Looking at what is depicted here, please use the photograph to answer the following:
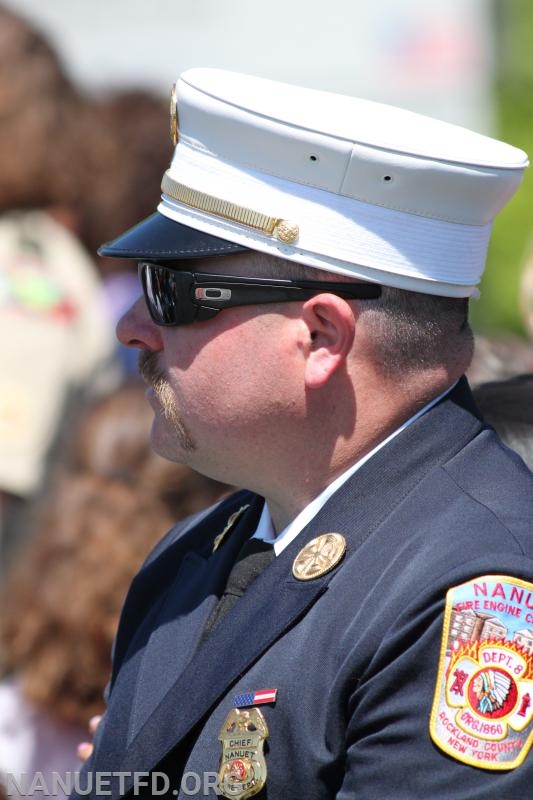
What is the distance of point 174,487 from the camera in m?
3.11

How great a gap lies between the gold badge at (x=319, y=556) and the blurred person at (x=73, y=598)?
3.35 feet

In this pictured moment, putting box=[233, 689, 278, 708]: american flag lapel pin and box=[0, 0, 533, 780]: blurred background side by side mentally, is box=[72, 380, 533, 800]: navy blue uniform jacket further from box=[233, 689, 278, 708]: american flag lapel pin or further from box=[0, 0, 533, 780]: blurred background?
box=[0, 0, 533, 780]: blurred background

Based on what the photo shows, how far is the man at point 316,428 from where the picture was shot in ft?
5.59

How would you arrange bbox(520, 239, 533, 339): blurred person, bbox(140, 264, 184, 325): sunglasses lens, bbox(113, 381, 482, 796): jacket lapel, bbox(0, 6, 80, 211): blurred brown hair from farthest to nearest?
1. bbox(0, 6, 80, 211): blurred brown hair
2. bbox(520, 239, 533, 339): blurred person
3. bbox(140, 264, 184, 325): sunglasses lens
4. bbox(113, 381, 482, 796): jacket lapel

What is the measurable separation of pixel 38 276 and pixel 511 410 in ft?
7.55

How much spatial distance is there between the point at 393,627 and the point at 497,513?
24 centimetres

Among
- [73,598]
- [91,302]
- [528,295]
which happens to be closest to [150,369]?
[73,598]

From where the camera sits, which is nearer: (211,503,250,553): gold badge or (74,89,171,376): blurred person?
(211,503,250,553): gold badge

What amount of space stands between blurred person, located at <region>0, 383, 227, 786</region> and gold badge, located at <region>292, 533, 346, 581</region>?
1.02 metres

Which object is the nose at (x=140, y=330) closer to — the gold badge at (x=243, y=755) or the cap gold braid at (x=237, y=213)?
the cap gold braid at (x=237, y=213)

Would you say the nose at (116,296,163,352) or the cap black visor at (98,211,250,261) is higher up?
the cap black visor at (98,211,250,261)

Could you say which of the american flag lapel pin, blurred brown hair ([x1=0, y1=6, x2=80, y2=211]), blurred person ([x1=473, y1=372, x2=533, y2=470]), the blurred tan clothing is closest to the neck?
the american flag lapel pin

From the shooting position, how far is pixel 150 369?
2.09 m

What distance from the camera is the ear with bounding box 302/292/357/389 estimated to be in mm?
1895
